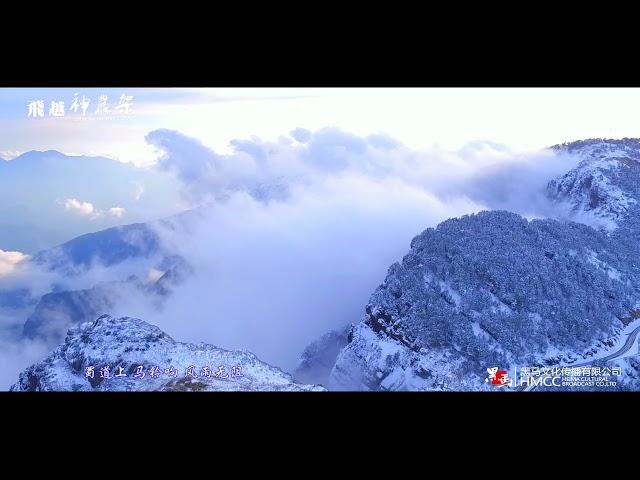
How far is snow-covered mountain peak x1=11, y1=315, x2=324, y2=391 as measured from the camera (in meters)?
4.62

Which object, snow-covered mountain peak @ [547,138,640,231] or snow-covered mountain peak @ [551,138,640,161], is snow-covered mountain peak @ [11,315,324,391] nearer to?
snow-covered mountain peak @ [551,138,640,161]

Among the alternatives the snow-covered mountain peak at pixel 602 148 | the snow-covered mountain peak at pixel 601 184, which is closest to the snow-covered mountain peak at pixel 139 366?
the snow-covered mountain peak at pixel 602 148

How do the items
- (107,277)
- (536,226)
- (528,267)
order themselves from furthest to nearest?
1. (536,226)
2. (528,267)
3. (107,277)

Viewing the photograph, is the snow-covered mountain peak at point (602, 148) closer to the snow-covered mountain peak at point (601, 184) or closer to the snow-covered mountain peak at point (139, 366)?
the snow-covered mountain peak at point (601, 184)

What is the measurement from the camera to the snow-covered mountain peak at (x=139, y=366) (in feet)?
15.2

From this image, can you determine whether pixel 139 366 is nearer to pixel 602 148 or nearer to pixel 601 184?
pixel 602 148

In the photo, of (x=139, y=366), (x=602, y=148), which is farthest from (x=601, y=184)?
(x=139, y=366)

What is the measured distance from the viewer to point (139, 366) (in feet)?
15.9

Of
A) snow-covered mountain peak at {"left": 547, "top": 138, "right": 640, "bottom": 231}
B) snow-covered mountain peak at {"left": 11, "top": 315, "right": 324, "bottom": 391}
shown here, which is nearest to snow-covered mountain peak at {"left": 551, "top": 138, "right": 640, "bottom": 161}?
snow-covered mountain peak at {"left": 547, "top": 138, "right": 640, "bottom": 231}
